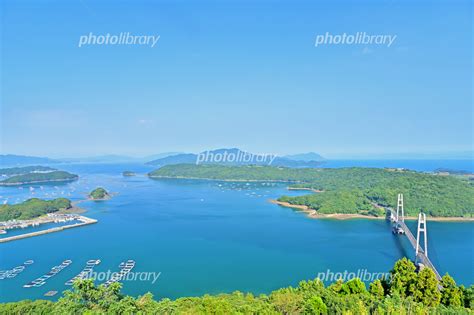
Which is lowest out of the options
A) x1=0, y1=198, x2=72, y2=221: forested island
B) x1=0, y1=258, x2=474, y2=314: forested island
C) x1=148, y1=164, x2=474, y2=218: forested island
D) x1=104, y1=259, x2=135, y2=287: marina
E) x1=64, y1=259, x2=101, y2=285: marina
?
x1=64, y1=259, x2=101, y2=285: marina

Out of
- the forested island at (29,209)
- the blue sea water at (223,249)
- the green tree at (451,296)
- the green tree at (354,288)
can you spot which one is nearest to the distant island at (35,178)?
the forested island at (29,209)

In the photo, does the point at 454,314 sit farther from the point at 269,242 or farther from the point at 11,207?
the point at 11,207

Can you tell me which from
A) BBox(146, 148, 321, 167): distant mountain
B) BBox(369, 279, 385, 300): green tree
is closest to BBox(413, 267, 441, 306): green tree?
BBox(369, 279, 385, 300): green tree

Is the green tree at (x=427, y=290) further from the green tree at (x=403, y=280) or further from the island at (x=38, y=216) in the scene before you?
the island at (x=38, y=216)

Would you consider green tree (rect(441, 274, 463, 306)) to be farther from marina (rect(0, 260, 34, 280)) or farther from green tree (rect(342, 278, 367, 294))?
marina (rect(0, 260, 34, 280))

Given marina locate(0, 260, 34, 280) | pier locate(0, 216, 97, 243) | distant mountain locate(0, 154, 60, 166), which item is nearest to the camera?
marina locate(0, 260, 34, 280)

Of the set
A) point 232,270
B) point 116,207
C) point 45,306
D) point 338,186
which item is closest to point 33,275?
point 45,306

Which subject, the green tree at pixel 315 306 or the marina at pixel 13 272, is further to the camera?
the marina at pixel 13 272
